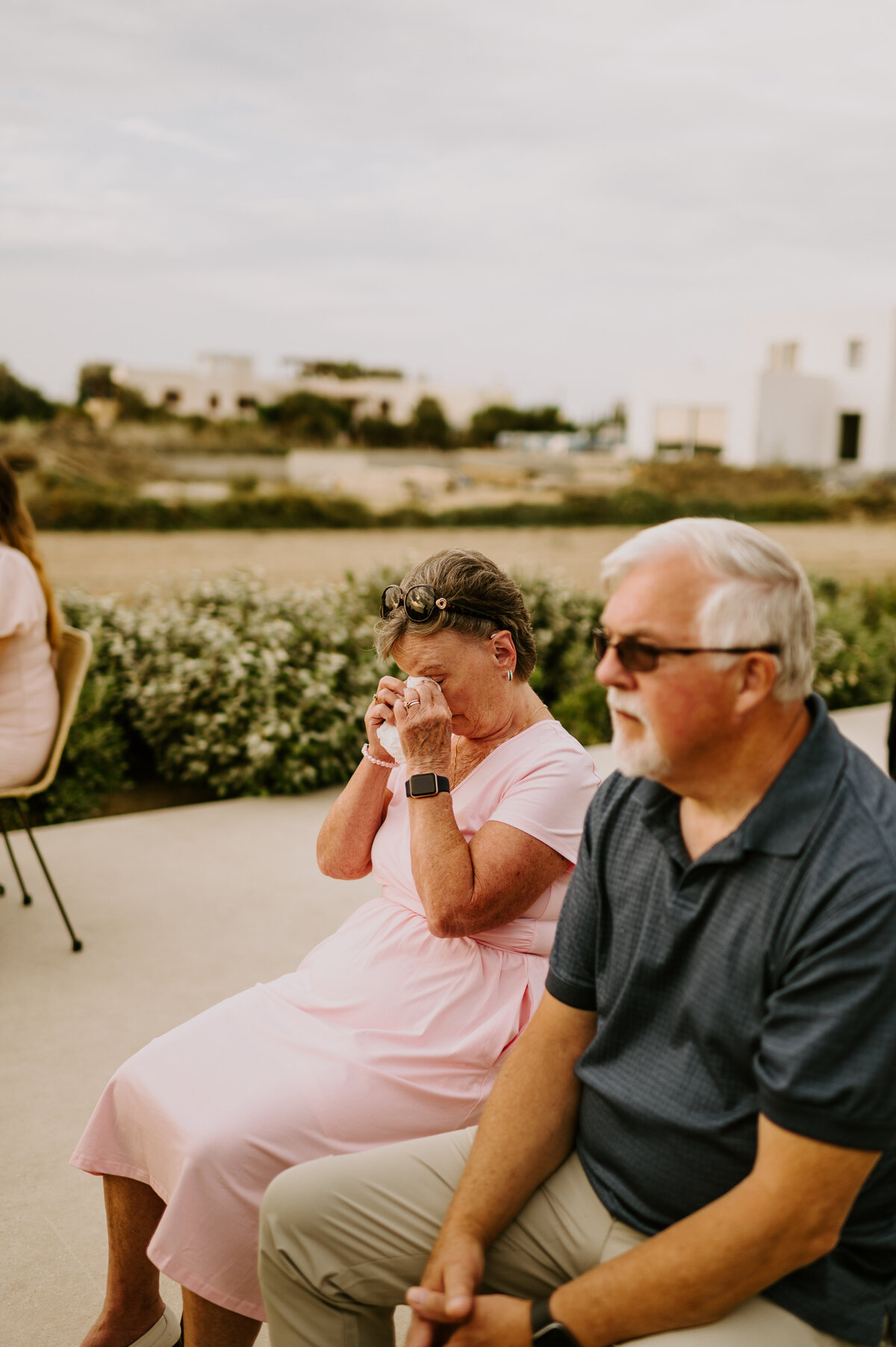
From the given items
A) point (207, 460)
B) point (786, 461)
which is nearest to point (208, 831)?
point (207, 460)

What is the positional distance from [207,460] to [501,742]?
16.7 meters

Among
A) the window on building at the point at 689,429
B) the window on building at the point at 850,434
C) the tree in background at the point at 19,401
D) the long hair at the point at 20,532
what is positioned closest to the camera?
the long hair at the point at 20,532

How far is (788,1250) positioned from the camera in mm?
1111

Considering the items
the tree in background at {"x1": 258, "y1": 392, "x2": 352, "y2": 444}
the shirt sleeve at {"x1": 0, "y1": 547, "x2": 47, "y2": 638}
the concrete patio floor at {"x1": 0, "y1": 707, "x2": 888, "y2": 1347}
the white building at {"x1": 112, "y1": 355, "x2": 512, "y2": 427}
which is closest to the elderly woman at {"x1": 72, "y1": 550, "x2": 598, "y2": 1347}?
the concrete patio floor at {"x1": 0, "y1": 707, "x2": 888, "y2": 1347}

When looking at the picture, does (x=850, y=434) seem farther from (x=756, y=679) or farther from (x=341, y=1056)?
(x=756, y=679)

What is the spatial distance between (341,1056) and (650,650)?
2.93ft

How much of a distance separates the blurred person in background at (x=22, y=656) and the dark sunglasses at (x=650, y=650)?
8.12 ft

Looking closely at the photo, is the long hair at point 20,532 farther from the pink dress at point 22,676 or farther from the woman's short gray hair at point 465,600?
the woman's short gray hair at point 465,600

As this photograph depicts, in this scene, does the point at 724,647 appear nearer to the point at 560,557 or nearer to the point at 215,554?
the point at 560,557

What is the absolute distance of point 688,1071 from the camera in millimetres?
1235

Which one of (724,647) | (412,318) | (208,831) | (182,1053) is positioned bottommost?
(208,831)

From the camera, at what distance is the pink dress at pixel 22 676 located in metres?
3.19

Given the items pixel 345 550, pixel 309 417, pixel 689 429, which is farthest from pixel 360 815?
pixel 689 429

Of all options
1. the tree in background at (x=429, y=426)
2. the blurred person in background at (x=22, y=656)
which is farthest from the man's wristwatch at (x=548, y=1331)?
the tree in background at (x=429, y=426)
